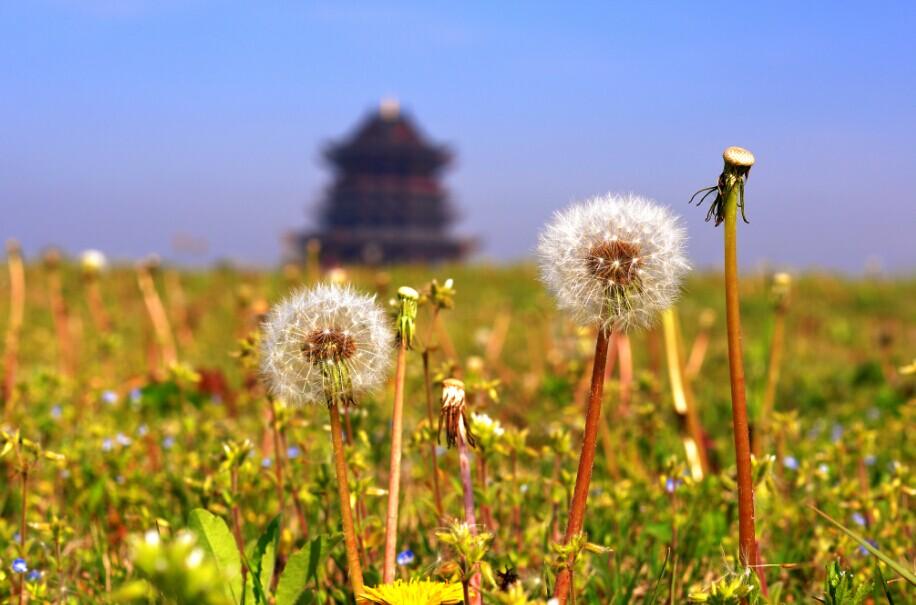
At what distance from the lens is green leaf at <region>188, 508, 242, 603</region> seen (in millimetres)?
1711

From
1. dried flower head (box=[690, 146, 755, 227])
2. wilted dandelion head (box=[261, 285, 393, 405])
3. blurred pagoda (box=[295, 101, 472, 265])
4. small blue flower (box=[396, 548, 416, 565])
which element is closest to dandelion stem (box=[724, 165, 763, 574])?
dried flower head (box=[690, 146, 755, 227])

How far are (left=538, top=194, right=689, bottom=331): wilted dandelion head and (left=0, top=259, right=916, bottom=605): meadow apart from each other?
0.54 ft

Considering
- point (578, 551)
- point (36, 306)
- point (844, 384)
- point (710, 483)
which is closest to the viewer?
point (578, 551)

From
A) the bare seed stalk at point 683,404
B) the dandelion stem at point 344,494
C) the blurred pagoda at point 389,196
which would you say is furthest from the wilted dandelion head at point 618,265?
the blurred pagoda at point 389,196

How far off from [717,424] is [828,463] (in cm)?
160

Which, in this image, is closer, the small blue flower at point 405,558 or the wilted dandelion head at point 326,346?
the wilted dandelion head at point 326,346

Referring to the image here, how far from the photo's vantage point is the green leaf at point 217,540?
67.4 inches

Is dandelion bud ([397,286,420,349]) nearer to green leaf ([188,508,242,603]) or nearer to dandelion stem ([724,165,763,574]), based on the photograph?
dandelion stem ([724,165,763,574])

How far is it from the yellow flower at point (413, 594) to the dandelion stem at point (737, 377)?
0.49 metres

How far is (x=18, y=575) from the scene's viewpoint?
2.18 m

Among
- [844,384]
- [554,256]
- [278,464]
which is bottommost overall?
[844,384]

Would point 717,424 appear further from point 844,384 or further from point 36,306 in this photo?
point 36,306

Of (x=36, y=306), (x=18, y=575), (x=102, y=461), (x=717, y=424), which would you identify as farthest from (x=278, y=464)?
(x=36, y=306)

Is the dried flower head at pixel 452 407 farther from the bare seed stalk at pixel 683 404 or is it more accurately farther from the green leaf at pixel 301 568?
the bare seed stalk at pixel 683 404
